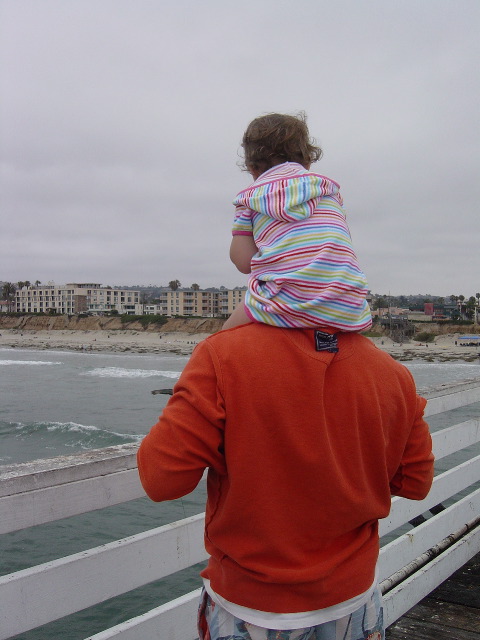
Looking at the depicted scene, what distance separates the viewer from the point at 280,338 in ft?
3.74

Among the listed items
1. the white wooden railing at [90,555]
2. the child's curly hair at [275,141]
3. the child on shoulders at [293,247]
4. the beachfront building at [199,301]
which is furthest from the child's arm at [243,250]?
the beachfront building at [199,301]

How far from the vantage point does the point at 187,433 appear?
3.60 ft

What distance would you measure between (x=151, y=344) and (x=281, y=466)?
282ft

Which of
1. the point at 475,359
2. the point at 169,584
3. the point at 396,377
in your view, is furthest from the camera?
the point at 475,359

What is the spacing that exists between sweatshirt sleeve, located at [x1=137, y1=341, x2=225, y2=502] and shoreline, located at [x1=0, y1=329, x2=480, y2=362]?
156 ft

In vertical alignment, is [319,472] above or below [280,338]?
below

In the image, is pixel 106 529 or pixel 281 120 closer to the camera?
pixel 281 120

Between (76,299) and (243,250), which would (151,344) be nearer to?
(76,299)

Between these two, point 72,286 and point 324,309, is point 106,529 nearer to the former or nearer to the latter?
point 324,309

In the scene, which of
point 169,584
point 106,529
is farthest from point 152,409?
point 169,584

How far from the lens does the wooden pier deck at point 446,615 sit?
2.43 meters

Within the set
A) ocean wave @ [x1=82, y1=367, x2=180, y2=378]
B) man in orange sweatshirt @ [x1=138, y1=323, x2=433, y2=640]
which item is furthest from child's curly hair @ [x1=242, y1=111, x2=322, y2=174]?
ocean wave @ [x1=82, y1=367, x2=180, y2=378]

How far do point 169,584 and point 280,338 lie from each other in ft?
18.8

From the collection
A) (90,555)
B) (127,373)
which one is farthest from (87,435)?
(127,373)
